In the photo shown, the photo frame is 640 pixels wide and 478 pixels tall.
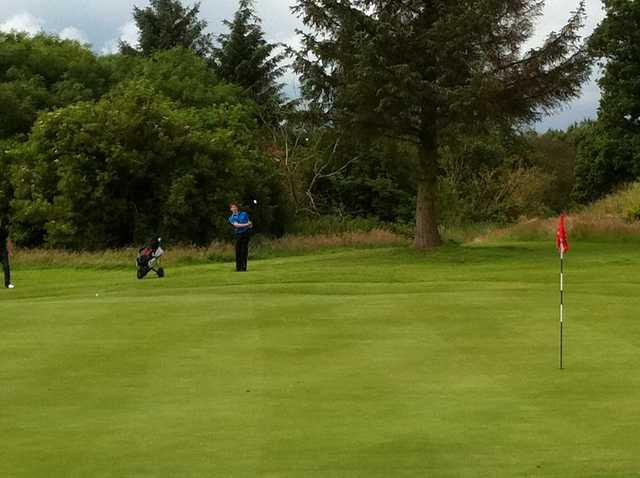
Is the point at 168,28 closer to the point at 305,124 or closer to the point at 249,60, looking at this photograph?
the point at 249,60

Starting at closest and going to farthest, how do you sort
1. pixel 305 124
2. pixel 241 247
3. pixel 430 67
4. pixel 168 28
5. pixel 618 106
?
pixel 241 247
pixel 430 67
pixel 305 124
pixel 618 106
pixel 168 28

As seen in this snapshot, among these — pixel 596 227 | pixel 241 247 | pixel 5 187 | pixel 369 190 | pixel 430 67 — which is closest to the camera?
pixel 241 247

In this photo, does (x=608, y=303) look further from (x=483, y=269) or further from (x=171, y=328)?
A: (x=483, y=269)

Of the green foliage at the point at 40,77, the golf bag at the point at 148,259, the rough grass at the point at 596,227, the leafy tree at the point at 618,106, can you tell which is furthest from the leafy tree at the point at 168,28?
the golf bag at the point at 148,259

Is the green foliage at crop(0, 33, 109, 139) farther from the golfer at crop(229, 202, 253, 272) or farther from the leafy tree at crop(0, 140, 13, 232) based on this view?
the golfer at crop(229, 202, 253, 272)

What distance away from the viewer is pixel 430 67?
34406 mm

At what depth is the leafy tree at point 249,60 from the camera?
70.0 m

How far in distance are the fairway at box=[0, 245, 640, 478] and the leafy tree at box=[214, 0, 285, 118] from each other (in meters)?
53.1

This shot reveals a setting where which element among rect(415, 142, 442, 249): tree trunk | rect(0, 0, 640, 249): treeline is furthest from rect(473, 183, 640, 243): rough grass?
rect(415, 142, 442, 249): tree trunk

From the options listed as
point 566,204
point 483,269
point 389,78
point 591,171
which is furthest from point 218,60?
point 483,269

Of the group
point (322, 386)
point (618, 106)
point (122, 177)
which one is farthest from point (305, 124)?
point (618, 106)

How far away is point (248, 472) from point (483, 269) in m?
22.1

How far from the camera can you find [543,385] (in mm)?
9602

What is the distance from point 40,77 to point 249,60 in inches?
678
